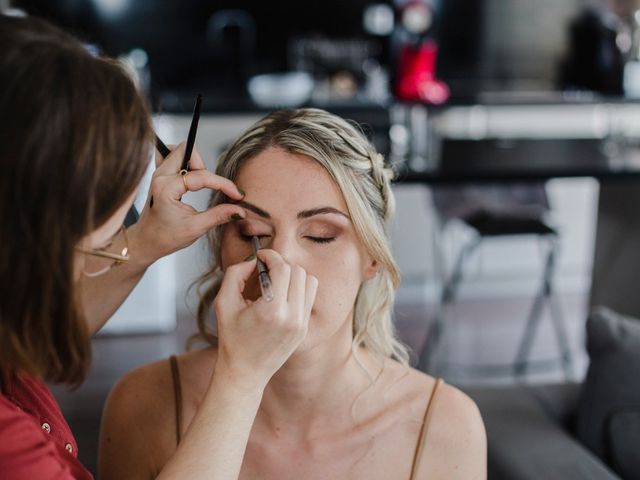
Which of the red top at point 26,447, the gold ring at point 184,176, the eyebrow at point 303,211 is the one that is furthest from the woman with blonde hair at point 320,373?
the red top at point 26,447

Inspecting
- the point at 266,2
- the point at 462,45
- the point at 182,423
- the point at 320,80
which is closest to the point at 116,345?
the point at 320,80

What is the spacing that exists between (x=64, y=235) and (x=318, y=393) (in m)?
0.66

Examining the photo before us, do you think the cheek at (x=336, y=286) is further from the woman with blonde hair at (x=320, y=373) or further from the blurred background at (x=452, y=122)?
the blurred background at (x=452, y=122)

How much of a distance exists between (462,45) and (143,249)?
3.90m

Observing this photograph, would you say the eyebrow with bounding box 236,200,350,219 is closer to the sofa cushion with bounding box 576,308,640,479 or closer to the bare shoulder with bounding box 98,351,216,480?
the bare shoulder with bounding box 98,351,216,480

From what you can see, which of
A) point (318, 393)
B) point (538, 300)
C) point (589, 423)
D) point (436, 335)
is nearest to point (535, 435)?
point (589, 423)

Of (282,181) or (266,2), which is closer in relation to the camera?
(282,181)

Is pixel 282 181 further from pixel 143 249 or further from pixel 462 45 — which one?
pixel 462 45

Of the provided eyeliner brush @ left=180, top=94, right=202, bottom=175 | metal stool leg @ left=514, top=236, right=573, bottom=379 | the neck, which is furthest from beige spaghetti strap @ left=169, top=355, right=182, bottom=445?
metal stool leg @ left=514, top=236, right=573, bottom=379

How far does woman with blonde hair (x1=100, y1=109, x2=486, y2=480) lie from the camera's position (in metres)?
1.22

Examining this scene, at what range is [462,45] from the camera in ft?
15.6

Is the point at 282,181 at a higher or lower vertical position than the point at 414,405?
higher

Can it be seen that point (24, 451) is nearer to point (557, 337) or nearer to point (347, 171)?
point (347, 171)

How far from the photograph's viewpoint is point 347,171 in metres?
1.24
